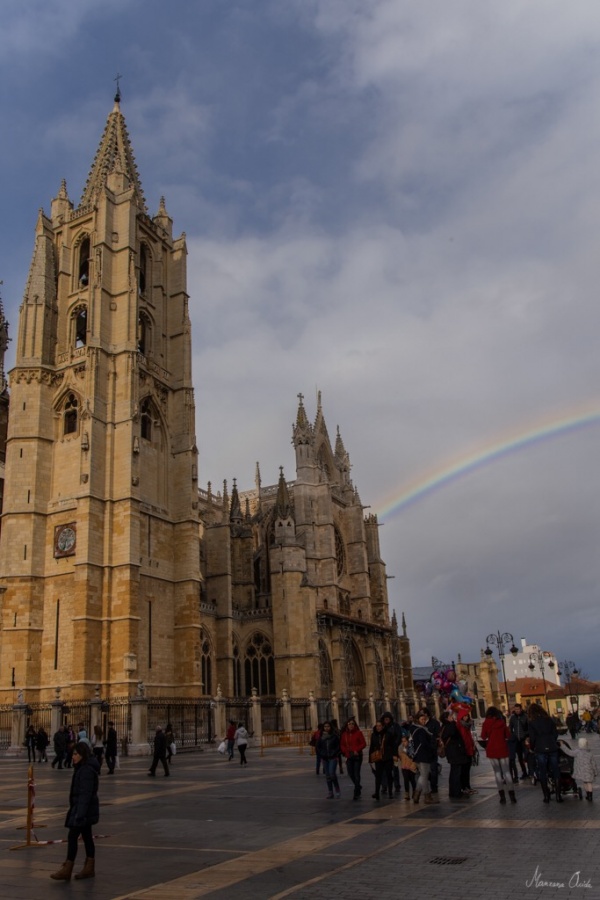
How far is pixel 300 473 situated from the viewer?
53844 mm

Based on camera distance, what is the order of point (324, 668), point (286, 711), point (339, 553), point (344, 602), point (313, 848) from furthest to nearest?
point (339, 553) → point (344, 602) → point (324, 668) → point (286, 711) → point (313, 848)

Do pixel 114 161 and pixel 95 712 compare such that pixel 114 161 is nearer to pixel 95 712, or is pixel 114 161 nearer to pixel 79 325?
pixel 79 325

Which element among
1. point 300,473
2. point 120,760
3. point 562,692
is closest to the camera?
point 120,760

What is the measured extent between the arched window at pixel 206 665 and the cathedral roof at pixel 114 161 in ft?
80.2

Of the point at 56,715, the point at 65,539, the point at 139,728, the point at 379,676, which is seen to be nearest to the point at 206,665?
the point at 65,539

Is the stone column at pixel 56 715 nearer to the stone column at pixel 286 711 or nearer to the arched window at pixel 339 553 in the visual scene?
the stone column at pixel 286 711

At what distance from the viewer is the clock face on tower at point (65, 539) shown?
33750 mm

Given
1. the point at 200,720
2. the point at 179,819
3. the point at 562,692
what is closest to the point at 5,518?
the point at 200,720

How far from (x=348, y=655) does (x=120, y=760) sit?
84.7 feet

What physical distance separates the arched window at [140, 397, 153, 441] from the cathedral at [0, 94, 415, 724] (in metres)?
0.07

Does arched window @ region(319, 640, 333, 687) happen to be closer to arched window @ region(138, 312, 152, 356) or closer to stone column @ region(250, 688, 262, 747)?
stone column @ region(250, 688, 262, 747)

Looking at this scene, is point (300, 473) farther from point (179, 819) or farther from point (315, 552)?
point (179, 819)

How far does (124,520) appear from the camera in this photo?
33.5m

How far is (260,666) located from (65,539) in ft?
54.9
